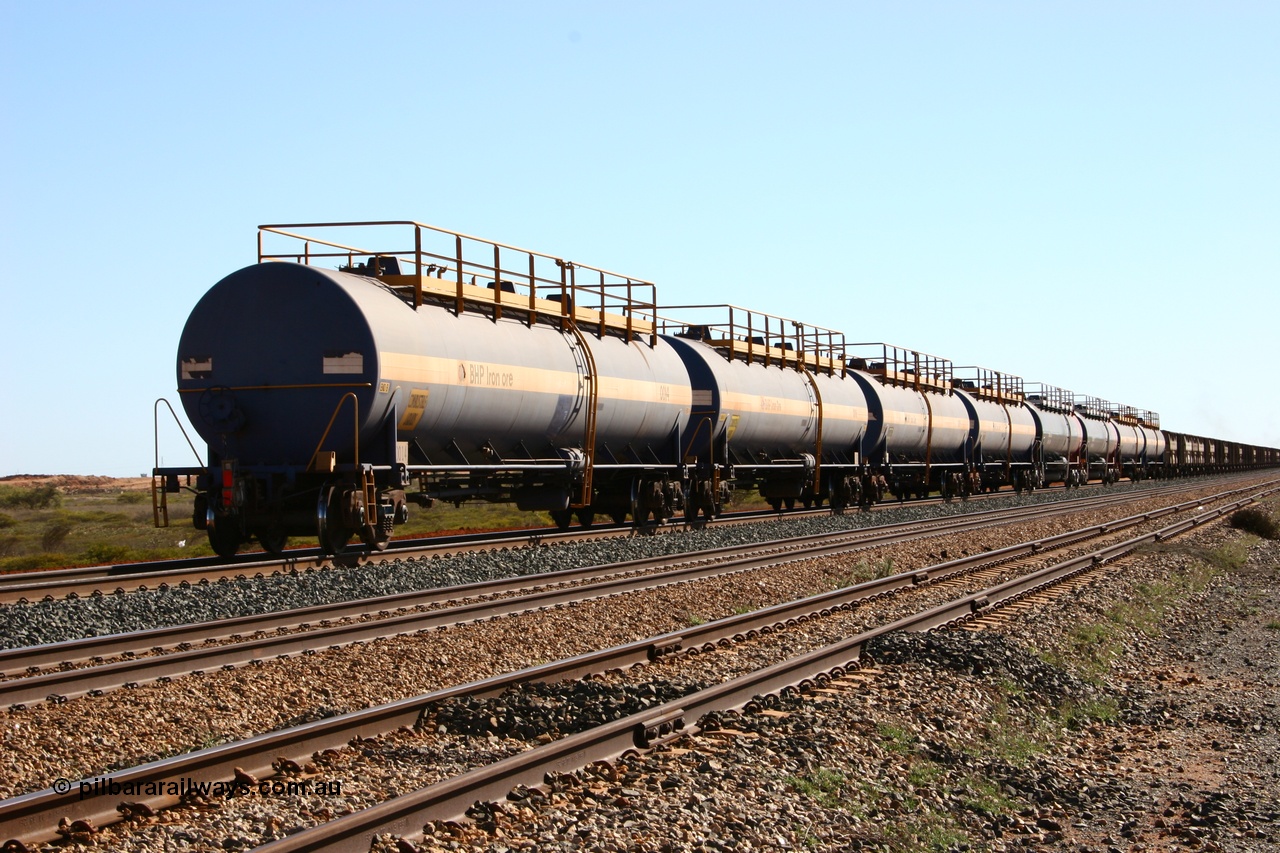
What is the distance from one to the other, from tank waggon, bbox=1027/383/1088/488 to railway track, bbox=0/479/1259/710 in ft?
122

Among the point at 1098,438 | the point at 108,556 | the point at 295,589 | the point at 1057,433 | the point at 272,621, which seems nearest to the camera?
the point at 272,621

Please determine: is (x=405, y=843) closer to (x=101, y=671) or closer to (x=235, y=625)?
(x=101, y=671)

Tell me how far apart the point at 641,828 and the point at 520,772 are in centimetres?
82

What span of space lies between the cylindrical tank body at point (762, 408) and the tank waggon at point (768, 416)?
0.8 inches

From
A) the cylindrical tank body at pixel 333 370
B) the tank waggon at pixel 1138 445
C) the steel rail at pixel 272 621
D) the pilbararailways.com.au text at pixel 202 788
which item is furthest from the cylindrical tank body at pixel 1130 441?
the pilbararailways.com.au text at pixel 202 788

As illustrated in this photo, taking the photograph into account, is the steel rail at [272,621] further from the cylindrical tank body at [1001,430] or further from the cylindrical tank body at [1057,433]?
the cylindrical tank body at [1057,433]

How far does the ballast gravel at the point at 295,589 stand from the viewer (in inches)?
447

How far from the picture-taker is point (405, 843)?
5207 millimetres

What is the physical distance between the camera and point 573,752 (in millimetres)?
6609

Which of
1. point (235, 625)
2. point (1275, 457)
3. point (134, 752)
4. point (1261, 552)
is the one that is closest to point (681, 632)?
point (235, 625)

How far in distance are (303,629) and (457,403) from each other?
6.47 m

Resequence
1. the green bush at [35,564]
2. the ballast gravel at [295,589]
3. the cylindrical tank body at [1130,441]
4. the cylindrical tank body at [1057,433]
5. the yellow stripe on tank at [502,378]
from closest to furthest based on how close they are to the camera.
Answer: the ballast gravel at [295,589]
the yellow stripe on tank at [502,378]
the green bush at [35,564]
the cylindrical tank body at [1057,433]
the cylindrical tank body at [1130,441]

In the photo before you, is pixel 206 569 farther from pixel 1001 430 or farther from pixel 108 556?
pixel 1001 430

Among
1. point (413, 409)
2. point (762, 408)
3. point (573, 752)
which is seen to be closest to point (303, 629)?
point (573, 752)
